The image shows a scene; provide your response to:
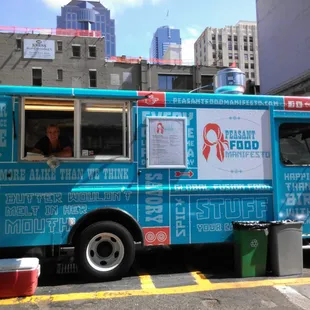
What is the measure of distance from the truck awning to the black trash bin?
2874mm

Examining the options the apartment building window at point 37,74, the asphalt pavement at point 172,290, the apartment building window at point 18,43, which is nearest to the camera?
the asphalt pavement at point 172,290

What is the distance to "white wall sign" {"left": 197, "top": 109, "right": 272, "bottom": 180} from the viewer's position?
5.62 m

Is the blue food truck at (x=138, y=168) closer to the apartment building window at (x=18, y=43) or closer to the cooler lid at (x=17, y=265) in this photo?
the cooler lid at (x=17, y=265)

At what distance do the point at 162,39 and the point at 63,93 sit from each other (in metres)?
98.3

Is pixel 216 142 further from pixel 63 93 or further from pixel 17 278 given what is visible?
pixel 17 278

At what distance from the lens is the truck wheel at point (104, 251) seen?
5.11m

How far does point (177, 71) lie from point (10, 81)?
20.3m

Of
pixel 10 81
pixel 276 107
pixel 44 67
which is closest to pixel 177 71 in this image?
pixel 44 67

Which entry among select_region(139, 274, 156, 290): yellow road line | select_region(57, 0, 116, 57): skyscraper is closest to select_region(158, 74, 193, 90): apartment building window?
select_region(139, 274, 156, 290): yellow road line

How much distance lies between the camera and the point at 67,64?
4272cm

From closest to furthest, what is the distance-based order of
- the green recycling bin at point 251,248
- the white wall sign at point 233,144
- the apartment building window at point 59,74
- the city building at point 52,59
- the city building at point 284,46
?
the green recycling bin at point 251,248
the white wall sign at point 233,144
the city building at point 284,46
the city building at point 52,59
the apartment building window at point 59,74

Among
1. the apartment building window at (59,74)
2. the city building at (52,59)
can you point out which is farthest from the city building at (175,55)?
the apartment building window at (59,74)

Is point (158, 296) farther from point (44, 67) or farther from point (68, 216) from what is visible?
point (44, 67)

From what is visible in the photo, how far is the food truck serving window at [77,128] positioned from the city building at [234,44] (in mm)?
118742
